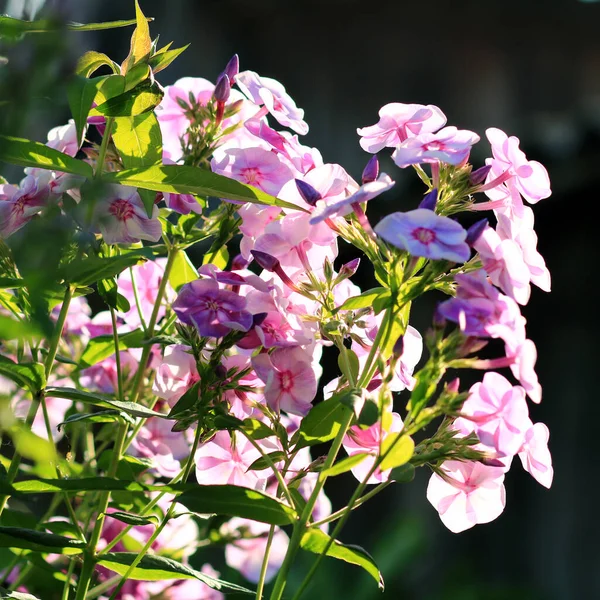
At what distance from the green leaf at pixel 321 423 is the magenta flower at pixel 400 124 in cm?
19

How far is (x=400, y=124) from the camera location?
700 millimetres

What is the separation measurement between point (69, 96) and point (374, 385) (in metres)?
0.28

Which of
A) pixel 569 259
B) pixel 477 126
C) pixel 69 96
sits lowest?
pixel 69 96

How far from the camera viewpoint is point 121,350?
0.83 meters

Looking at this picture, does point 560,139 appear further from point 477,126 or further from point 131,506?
point 131,506

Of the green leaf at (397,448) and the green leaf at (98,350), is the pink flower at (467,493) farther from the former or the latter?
the green leaf at (98,350)

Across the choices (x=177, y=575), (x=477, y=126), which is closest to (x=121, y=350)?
(x=177, y=575)

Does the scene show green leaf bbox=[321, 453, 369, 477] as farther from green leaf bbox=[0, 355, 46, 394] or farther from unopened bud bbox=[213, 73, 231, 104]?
unopened bud bbox=[213, 73, 231, 104]

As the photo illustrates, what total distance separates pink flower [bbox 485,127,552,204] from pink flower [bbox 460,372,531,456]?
16 cm

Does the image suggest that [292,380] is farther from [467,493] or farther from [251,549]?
[251,549]

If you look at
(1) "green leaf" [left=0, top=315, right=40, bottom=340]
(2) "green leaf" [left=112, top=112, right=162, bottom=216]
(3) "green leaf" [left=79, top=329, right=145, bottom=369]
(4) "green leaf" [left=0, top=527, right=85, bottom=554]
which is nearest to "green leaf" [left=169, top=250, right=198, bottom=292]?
(3) "green leaf" [left=79, top=329, right=145, bottom=369]

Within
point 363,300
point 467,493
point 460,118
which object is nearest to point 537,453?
point 467,493

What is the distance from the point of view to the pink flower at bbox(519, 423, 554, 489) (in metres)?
0.65

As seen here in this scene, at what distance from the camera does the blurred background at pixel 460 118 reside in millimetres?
2834
